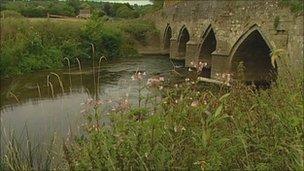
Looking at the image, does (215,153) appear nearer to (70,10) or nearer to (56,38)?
(56,38)

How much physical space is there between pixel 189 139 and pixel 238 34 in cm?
1553

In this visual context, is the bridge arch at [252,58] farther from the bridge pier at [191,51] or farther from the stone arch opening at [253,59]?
the bridge pier at [191,51]

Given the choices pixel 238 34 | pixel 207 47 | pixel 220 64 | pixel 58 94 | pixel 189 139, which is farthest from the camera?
pixel 207 47

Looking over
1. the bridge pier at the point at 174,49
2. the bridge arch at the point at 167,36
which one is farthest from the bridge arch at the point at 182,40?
the bridge arch at the point at 167,36

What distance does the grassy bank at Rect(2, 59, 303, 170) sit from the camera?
4148 millimetres

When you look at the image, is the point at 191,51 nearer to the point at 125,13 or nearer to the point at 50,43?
the point at 50,43

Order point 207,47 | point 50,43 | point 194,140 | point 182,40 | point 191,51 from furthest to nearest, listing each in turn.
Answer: point 182,40 < point 191,51 < point 207,47 < point 50,43 < point 194,140

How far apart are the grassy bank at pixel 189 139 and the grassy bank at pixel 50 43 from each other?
15609mm

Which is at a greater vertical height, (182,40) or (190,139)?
(190,139)

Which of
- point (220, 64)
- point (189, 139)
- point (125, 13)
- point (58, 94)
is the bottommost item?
point (58, 94)

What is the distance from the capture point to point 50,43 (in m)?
24.5

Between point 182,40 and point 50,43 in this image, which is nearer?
point 50,43

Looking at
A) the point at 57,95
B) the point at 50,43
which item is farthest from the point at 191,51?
the point at 57,95

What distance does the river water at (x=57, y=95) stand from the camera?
32.8 feet
